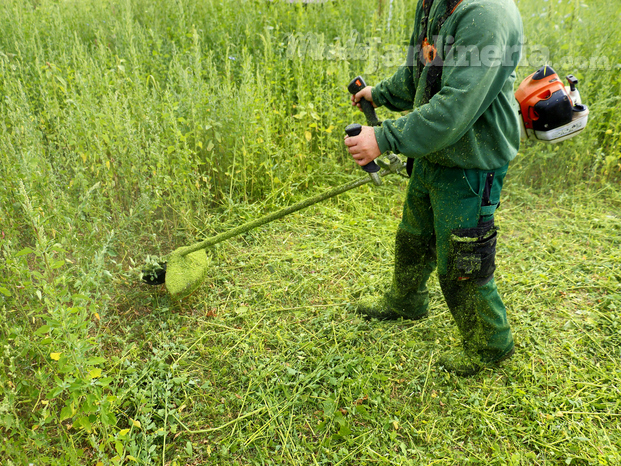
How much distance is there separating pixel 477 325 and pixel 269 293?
133 cm

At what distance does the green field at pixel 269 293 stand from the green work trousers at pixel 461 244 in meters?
0.34

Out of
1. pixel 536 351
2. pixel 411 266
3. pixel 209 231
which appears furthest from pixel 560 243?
pixel 209 231

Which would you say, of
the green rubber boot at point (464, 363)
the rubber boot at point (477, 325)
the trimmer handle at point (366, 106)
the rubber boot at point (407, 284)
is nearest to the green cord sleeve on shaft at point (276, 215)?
the trimmer handle at point (366, 106)

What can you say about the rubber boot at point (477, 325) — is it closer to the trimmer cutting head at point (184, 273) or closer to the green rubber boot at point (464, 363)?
the green rubber boot at point (464, 363)

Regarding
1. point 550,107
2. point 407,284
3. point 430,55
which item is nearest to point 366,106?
point 430,55

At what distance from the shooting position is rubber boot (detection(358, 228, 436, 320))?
225 centimetres

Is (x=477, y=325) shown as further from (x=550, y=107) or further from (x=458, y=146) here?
(x=550, y=107)

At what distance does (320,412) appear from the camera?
2.11 metres

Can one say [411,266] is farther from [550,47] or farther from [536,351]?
[550,47]

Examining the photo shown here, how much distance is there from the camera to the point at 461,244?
190 cm

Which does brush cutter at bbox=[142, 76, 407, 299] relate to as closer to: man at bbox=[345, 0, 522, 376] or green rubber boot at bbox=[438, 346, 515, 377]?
man at bbox=[345, 0, 522, 376]

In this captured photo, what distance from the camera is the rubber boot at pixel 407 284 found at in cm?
225

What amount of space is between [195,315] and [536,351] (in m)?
2.02

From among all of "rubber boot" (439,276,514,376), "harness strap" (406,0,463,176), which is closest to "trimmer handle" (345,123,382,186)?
"harness strap" (406,0,463,176)
